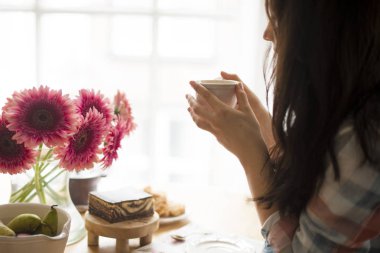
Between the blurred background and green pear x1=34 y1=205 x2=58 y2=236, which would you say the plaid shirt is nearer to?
green pear x1=34 y1=205 x2=58 y2=236

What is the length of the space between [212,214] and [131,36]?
4.52ft

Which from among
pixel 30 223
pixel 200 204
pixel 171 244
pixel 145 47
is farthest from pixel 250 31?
pixel 30 223

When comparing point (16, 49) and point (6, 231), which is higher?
point (16, 49)

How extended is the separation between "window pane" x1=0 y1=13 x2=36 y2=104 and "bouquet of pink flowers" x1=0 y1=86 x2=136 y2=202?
4.89 ft

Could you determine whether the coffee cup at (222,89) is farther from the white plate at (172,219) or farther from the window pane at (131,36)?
the window pane at (131,36)

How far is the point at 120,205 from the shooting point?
1.00 meters

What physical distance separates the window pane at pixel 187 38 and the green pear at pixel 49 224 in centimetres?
160

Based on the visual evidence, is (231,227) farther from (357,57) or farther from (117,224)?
(357,57)

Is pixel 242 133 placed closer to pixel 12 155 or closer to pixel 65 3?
pixel 12 155

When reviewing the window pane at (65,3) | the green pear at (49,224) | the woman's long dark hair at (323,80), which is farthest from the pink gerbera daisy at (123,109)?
the window pane at (65,3)

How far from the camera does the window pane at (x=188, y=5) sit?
2328 millimetres

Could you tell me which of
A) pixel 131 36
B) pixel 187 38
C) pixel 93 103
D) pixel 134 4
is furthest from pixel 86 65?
pixel 93 103

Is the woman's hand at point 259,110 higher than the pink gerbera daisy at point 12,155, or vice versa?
the woman's hand at point 259,110

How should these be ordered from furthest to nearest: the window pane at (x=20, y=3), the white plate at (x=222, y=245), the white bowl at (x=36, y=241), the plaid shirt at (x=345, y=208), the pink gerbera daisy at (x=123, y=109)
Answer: the window pane at (x=20, y=3), the pink gerbera daisy at (x=123, y=109), the white plate at (x=222, y=245), the white bowl at (x=36, y=241), the plaid shirt at (x=345, y=208)
